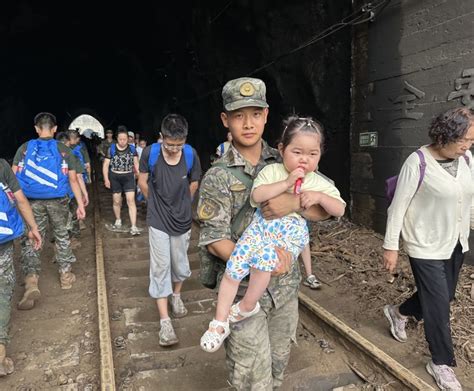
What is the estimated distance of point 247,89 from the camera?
2.07 meters

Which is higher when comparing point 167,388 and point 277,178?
point 277,178

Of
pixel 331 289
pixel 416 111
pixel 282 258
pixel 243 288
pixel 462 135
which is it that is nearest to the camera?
pixel 282 258

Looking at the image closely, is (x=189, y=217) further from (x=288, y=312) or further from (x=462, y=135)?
(x=462, y=135)

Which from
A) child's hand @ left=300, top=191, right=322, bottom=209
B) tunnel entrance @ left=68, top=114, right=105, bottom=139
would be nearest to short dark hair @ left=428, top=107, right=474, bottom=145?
child's hand @ left=300, top=191, right=322, bottom=209

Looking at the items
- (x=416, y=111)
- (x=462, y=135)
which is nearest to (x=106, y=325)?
(x=462, y=135)

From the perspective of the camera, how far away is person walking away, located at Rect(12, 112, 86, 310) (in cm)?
468

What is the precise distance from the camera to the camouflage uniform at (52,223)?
469 cm

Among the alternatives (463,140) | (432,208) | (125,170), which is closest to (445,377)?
(432,208)

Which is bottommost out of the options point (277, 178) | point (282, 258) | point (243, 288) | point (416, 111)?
point (243, 288)

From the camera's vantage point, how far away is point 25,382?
3.18 meters

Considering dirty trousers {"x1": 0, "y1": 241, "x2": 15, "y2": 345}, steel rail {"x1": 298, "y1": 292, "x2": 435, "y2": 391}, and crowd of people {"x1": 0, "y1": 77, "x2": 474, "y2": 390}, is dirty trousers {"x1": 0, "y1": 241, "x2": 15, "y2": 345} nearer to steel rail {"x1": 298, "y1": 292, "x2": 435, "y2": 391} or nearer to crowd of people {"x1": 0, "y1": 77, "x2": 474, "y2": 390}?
crowd of people {"x1": 0, "y1": 77, "x2": 474, "y2": 390}

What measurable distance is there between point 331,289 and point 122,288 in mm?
2714

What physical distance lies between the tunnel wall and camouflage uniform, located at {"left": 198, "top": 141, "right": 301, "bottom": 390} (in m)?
4.11

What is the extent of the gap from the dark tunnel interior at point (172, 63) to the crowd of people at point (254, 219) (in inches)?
183
